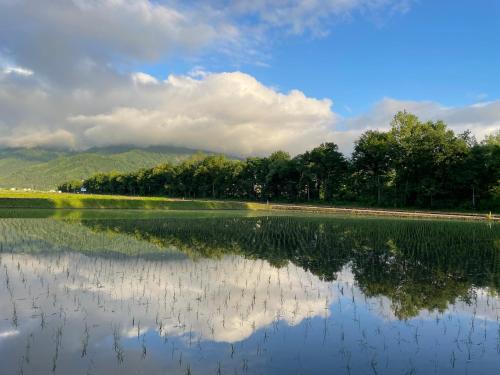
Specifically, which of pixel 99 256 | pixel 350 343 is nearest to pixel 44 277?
pixel 99 256

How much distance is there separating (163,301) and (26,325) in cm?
425

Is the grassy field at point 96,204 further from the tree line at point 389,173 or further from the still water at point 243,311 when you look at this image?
the still water at point 243,311

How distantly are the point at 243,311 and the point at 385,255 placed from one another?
14.4 meters

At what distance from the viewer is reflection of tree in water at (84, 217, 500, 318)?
1627cm

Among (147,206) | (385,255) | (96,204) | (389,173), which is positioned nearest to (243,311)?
(385,255)

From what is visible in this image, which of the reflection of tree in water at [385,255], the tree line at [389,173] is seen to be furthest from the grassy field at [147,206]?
the reflection of tree in water at [385,255]

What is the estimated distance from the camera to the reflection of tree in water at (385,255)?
53.4 feet

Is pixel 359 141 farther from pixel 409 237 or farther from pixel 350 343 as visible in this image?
pixel 350 343

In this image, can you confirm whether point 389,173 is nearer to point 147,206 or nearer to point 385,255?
point 147,206

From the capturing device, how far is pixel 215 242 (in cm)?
2995

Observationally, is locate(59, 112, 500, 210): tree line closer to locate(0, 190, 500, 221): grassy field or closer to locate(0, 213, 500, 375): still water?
locate(0, 190, 500, 221): grassy field

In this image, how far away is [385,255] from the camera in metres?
24.8

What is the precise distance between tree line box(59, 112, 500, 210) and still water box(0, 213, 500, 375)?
61.7 m

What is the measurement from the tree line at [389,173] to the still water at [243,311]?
6174 cm
